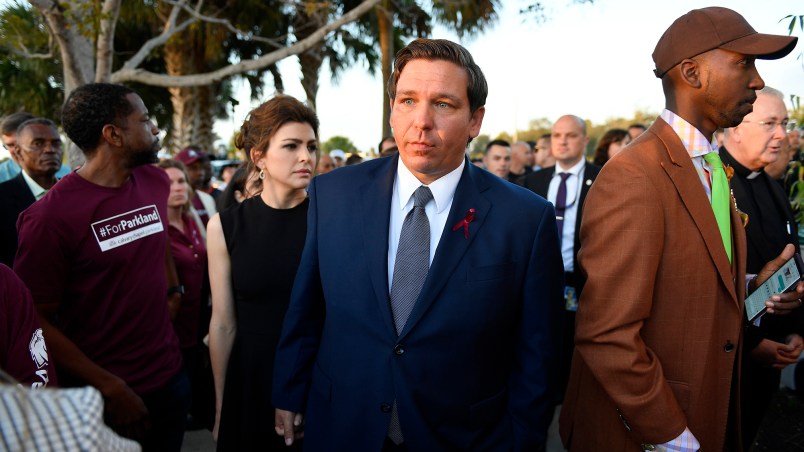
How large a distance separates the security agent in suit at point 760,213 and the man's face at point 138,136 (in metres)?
3.05

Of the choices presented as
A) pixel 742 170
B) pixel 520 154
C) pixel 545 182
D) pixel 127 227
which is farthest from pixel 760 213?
pixel 520 154

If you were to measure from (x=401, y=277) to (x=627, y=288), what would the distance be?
0.75 meters

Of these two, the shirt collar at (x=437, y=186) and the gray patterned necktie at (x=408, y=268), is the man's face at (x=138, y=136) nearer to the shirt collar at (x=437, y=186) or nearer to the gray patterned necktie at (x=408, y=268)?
the shirt collar at (x=437, y=186)

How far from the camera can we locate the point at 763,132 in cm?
277

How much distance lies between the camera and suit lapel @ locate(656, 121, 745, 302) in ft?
5.69

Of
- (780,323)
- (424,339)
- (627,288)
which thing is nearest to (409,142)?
(424,339)

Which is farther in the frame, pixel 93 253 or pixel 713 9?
pixel 93 253

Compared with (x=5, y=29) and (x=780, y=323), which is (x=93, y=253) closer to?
(x=780, y=323)

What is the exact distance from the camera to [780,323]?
8.87ft

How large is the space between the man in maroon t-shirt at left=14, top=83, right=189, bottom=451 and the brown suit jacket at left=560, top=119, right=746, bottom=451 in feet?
Result: 6.35

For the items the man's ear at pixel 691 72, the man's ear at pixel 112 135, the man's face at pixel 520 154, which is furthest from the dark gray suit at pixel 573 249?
the man's face at pixel 520 154

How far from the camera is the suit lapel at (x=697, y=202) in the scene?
1735mm

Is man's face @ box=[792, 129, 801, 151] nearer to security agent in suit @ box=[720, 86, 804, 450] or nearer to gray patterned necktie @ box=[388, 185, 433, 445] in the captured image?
security agent in suit @ box=[720, 86, 804, 450]

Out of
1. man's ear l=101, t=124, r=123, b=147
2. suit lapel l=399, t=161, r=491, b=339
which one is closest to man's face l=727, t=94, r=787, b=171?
suit lapel l=399, t=161, r=491, b=339
